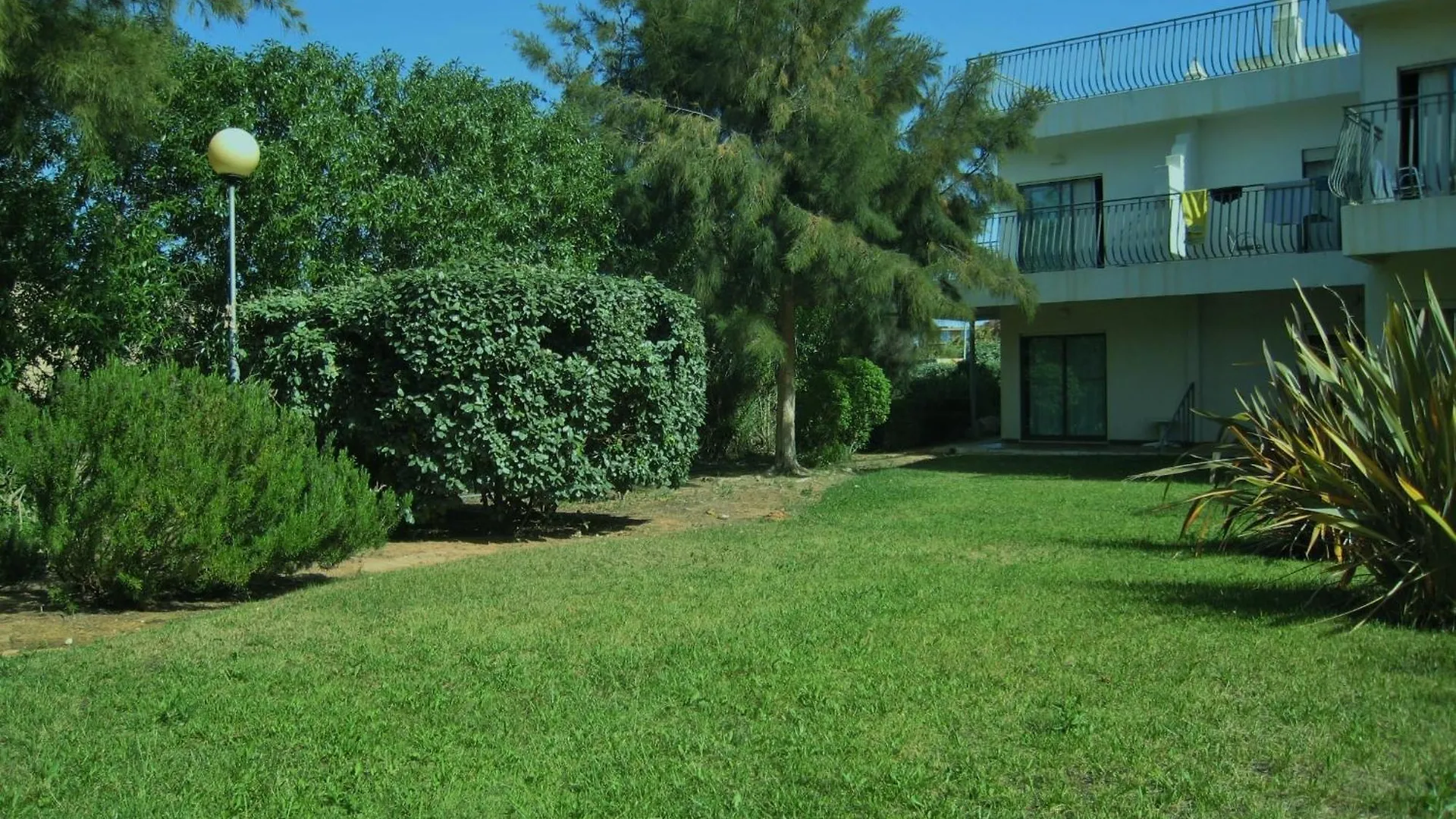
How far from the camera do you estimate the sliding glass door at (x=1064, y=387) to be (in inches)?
885

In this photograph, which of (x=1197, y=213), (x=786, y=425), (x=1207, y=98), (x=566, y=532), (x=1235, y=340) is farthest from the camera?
(x=1235, y=340)

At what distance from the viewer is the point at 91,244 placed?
35.0 ft

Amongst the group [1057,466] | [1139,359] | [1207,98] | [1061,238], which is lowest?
[1057,466]

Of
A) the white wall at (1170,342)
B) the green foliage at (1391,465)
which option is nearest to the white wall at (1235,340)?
the white wall at (1170,342)

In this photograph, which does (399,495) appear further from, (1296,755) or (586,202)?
(1296,755)

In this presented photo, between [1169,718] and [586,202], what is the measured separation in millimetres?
10788

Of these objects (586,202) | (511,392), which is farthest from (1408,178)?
(511,392)

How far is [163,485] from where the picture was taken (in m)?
7.46

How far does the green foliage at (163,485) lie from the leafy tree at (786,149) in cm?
774

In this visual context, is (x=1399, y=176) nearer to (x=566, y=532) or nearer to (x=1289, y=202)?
(x=1289, y=202)

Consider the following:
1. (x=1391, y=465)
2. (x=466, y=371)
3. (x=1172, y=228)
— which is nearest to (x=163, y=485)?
(x=466, y=371)

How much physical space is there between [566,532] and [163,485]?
16.4ft

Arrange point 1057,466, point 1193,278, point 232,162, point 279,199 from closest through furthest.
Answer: point 232,162 < point 279,199 < point 1057,466 < point 1193,278

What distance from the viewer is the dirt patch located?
746cm
